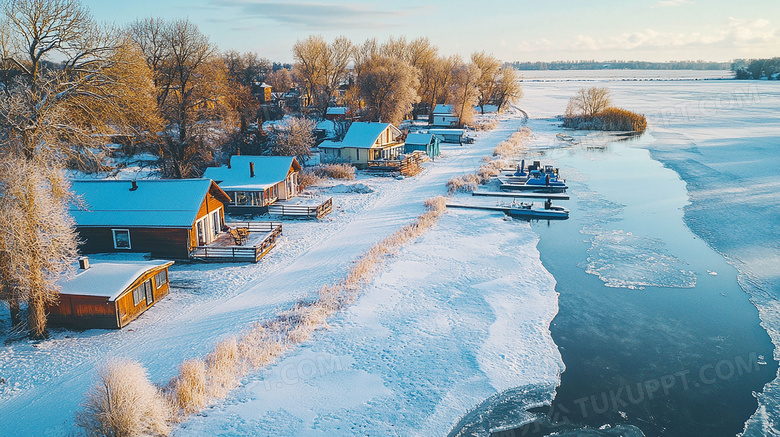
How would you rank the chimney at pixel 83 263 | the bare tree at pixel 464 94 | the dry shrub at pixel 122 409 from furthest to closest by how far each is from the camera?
the bare tree at pixel 464 94, the chimney at pixel 83 263, the dry shrub at pixel 122 409

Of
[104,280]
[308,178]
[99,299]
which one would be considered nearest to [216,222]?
[104,280]

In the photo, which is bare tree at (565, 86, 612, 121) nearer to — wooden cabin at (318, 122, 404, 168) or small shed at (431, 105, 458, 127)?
small shed at (431, 105, 458, 127)

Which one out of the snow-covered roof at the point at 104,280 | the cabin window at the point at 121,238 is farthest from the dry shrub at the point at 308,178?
the snow-covered roof at the point at 104,280

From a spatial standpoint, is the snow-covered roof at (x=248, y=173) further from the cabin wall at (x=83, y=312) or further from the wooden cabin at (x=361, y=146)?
the cabin wall at (x=83, y=312)

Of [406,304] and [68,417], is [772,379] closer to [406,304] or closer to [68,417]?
[406,304]

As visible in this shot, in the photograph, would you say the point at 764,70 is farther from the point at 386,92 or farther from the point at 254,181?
the point at 254,181

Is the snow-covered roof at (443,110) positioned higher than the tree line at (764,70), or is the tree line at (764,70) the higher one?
the tree line at (764,70)

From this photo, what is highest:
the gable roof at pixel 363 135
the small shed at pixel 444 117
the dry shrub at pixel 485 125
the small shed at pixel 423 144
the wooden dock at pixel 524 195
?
the small shed at pixel 444 117

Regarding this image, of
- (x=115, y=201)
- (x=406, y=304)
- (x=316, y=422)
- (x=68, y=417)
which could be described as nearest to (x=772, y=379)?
(x=406, y=304)
